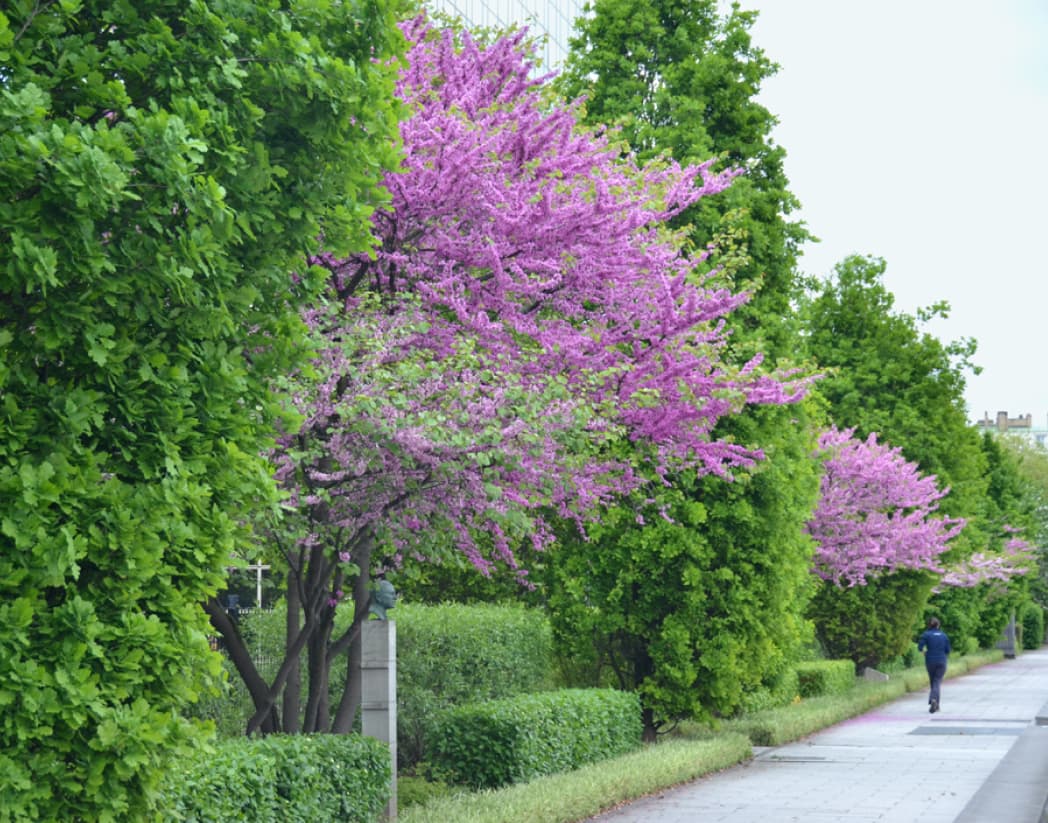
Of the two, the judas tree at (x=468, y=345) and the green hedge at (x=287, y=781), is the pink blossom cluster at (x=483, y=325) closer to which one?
the judas tree at (x=468, y=345)

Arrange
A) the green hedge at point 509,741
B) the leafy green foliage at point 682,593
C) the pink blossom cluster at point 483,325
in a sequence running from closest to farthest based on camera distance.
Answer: the pink blossom cluster at point 483,325 → the green hedge at point 509,741 → the leafy green foliage at point 682,593

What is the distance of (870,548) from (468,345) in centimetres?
2017

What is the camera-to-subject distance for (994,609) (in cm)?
5766

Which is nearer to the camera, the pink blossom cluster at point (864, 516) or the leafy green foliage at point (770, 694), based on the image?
the leafy green foliage at point (770, 694)

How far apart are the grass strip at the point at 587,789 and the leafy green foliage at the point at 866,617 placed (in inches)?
652

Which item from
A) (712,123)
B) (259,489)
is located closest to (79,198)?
(259,489)

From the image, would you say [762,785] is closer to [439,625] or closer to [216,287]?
[439,625]

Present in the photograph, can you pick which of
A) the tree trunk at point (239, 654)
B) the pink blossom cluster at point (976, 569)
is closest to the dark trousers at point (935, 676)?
the pink blossom cluster at point (976, 569)

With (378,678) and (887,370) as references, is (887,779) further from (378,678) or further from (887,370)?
(887,370)

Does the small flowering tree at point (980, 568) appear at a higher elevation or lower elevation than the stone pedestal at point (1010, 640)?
higher

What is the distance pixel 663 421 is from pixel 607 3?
9.33 metres

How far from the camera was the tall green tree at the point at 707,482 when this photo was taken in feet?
57.9

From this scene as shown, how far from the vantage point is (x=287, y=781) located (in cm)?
933

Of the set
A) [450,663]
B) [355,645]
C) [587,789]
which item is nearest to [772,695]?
[450,663]
